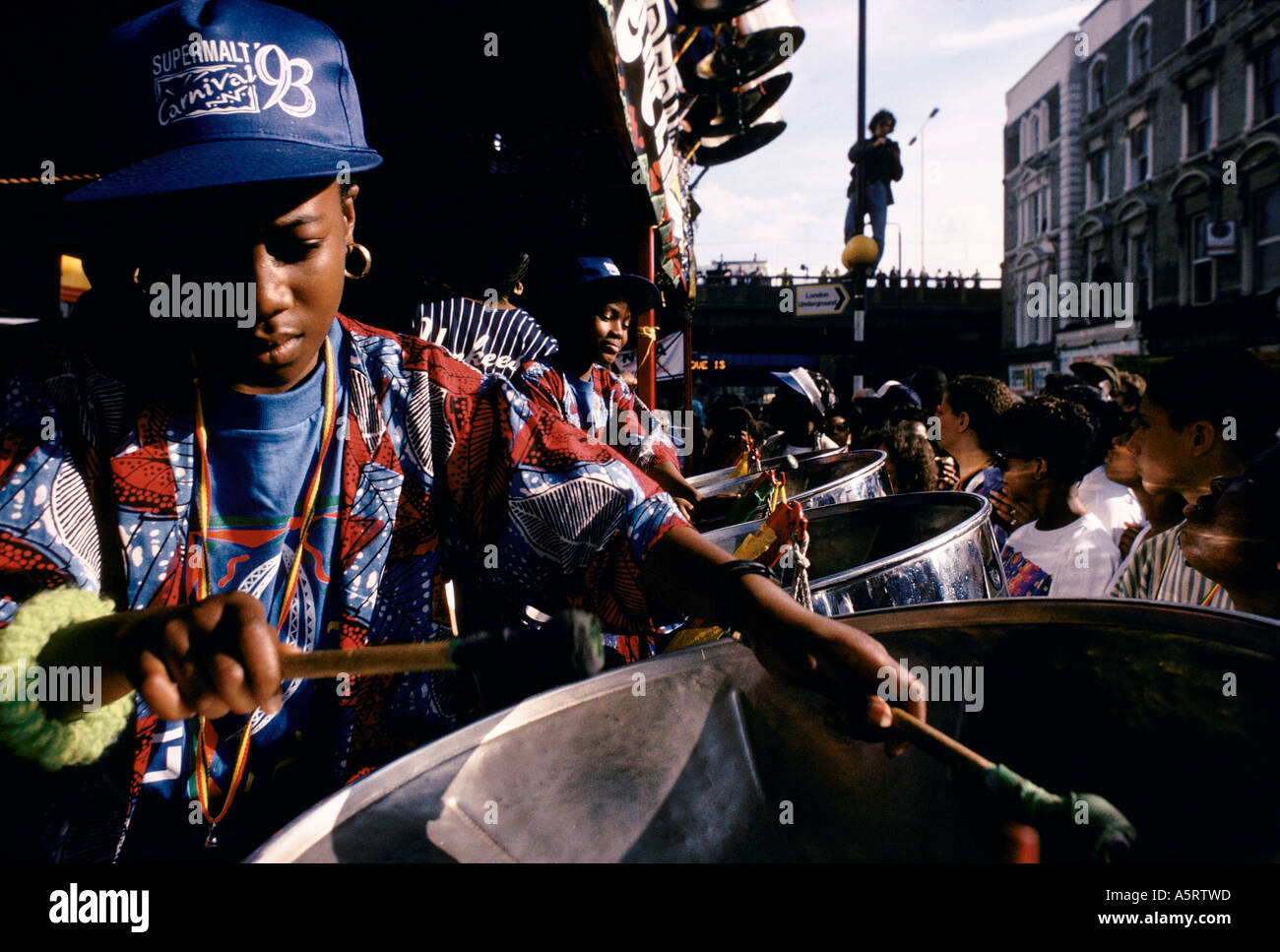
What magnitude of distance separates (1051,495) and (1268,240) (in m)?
17.2

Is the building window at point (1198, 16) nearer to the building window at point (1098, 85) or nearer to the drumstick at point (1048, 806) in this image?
the building window at point (1098, 85)

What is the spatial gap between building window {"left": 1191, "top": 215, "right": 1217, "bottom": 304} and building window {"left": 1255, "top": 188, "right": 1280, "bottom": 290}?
124 centimetres

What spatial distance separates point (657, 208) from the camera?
10.8 feet

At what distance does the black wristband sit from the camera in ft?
2.59

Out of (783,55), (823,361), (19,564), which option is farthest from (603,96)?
(823,361)

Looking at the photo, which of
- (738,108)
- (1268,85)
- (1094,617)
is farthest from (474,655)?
(1268,85)

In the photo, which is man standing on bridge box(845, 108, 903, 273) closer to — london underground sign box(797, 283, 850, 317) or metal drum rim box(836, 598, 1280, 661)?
london underground sign box(797, 283, 850, 317)

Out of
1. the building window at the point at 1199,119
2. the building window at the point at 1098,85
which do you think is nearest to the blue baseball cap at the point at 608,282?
the building window at the point at 1199,119

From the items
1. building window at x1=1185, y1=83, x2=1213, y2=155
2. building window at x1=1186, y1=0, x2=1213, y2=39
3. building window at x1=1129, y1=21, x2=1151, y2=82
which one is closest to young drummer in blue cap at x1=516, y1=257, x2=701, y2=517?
building window at x1=1185, y1=83, x2=1213, y2=155

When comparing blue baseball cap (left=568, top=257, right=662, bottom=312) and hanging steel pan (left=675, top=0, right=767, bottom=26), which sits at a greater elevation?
hanging steel pan (left=675, top=0, right=767, bottom=26)

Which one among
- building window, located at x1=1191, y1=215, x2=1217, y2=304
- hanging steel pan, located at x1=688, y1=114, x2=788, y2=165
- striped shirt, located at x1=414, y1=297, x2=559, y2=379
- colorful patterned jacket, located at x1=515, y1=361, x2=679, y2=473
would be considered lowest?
colorful patterned jacket, located at x1=515, y1=361, x2=679, y2=473

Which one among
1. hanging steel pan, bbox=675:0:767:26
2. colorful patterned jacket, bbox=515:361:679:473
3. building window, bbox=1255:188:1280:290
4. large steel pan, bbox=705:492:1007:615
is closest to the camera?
large steel pan, bbox=705:492:1007:615
